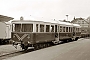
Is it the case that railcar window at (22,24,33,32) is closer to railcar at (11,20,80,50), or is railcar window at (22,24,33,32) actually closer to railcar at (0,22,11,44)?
railcar at (11,20,80,50)

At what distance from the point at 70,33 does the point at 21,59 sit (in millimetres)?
19121

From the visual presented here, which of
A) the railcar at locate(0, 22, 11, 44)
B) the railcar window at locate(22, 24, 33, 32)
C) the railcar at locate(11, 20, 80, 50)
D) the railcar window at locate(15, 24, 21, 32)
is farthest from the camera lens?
the railcar at locate(0, 22, 11, 44)

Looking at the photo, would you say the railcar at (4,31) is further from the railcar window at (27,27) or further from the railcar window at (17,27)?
the railcar window at (27,27)

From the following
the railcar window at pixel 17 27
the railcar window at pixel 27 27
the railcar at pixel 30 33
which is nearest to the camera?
the railcar at pixel 30 33

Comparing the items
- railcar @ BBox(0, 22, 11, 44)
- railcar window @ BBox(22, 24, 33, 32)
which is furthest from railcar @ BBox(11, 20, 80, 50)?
railcar @ BBox(0, 22, 11, 44)

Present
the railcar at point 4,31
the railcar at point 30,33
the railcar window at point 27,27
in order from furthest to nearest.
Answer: the railcar at point 4,31 → the railcar window at point 27,27 → the railcar at point 30,33

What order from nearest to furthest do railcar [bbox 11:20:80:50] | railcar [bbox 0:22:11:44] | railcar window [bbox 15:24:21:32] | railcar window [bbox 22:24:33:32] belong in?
railcar [bbox 11:20:80:50] → railcar window [bbox 22:24:33:32] → railcar window [bbox 15:24:21:32] → railcar [bbox 0:22:11:44]

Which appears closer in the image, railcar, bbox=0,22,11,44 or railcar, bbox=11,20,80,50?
railcar, bbox=11,20,80,50

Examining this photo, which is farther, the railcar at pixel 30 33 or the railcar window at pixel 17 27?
the railcar window at pixel 17 27

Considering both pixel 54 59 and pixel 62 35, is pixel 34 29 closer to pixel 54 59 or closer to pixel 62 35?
pixel 54 59

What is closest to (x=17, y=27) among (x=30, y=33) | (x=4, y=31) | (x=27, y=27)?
(x=27, y=27)

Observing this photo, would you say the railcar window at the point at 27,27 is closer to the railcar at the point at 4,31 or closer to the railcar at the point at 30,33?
the railcar at the point at 30,33

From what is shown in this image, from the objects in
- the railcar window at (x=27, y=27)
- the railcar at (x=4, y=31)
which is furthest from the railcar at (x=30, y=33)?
the railcar at (x=4, y=31)

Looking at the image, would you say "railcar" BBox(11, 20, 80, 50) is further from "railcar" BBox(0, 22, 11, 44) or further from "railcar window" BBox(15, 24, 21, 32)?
"railcar" BBox(0, 22, 11, 44)
